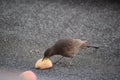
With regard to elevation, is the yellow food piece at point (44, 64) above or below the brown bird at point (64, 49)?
below

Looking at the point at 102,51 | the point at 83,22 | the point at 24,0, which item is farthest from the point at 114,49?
the point at 24,0

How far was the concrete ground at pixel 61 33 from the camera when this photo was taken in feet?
11.0

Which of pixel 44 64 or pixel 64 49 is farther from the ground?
pixel 64 49

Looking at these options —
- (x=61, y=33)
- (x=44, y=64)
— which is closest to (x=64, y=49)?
(x=44, y=64)

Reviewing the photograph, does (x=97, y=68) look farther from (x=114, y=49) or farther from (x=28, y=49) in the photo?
(x=28, y=49)

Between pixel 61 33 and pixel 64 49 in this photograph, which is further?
pixel 61 33

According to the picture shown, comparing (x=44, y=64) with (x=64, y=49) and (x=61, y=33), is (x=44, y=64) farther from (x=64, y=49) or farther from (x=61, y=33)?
(x=61, y=33)

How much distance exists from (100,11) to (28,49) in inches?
46.9

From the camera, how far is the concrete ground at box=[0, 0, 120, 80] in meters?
3.35

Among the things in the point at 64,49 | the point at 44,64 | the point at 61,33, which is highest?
the point at 61,33

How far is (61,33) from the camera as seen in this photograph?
13.8 feet

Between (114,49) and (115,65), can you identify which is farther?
(114,49)

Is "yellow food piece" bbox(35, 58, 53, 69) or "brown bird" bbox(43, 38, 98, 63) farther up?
"brown bird" bbox(43, 38, 98, 63)

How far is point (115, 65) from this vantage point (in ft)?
11.3
